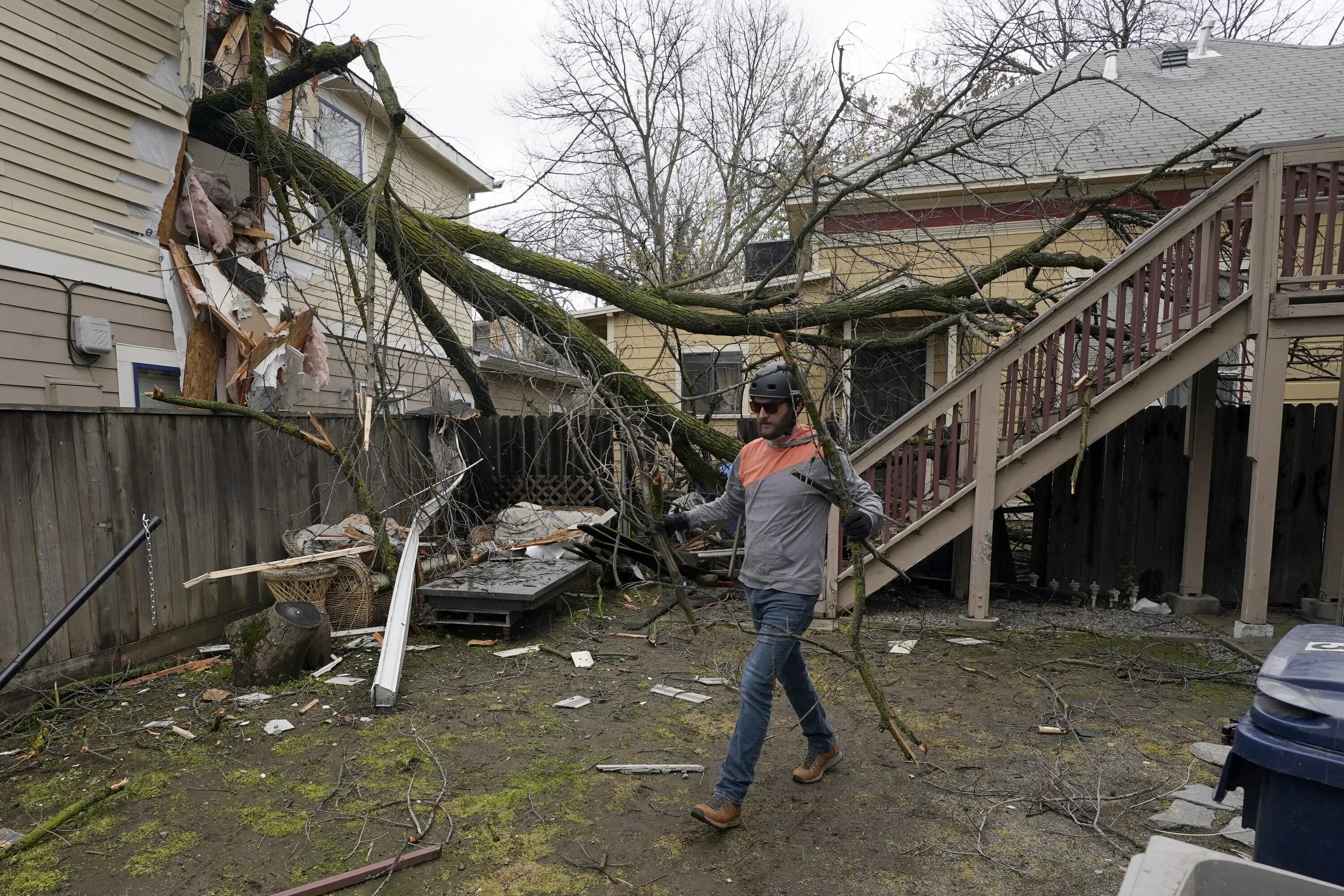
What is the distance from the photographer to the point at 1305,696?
6.72 ft

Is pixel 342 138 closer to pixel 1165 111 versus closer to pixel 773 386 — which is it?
pixel 773 386

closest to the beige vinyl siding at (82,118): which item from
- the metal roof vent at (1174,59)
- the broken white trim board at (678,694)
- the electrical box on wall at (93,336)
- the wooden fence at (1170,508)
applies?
the electrical box on wall at (93,336)

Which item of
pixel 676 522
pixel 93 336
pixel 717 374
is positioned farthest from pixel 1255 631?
pixel 93 336

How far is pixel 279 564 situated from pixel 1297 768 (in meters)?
6.33

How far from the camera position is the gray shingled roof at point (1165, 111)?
35.4 feet

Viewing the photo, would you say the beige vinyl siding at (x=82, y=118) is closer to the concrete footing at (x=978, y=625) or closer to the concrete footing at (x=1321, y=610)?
the concrete footing at (x=978, y=625)

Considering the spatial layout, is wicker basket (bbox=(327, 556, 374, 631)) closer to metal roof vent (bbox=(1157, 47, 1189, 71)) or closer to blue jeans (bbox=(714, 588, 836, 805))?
blue jeans (bbox=(714, 588, 836, 805))

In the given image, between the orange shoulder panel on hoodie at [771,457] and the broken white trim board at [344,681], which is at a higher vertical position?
the orange shoulder panel on hoodie at [771,457]

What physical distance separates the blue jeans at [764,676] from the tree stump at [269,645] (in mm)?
3414

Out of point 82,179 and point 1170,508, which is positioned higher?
point 82,179

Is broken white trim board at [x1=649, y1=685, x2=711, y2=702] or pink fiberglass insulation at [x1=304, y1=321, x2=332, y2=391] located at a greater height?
pink fiberglass insulation at [x1=304, y1=321, x2=332, y2=391]

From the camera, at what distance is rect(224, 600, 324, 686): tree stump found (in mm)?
5270

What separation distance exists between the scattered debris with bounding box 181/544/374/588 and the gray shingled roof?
793cm

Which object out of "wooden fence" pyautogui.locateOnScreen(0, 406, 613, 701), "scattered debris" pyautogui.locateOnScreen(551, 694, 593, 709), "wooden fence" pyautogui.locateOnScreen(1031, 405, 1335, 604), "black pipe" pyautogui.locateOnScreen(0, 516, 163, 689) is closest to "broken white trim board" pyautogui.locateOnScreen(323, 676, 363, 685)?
"wooden fence" pyautogui.locateOnScreen(0, 406, 613, 701)
